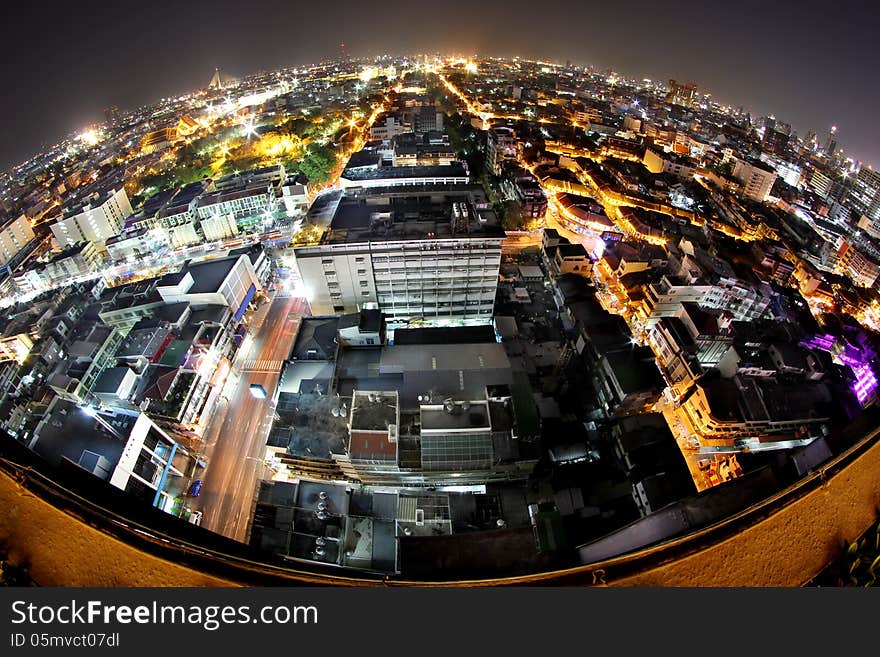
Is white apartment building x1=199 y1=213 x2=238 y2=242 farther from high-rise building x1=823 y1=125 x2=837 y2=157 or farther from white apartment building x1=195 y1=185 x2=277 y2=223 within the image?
high-rise building x1=823 y1=125 x2=837 y2=157

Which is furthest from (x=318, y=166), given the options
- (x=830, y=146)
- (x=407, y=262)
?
(x=830, y=146)

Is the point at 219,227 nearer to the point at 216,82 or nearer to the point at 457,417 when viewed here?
the point at 457,417

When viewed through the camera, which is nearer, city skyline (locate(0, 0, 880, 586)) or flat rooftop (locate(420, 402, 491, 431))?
city skyline (locate(0, 0, 880, 586))

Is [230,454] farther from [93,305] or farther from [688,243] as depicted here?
[688,243]

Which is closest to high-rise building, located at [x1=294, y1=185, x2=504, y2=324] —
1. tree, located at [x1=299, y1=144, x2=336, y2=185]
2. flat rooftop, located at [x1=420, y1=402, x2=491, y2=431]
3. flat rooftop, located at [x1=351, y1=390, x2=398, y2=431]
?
flat rooftop, located at [x1=351, y1=390, x2=398, y2=431]

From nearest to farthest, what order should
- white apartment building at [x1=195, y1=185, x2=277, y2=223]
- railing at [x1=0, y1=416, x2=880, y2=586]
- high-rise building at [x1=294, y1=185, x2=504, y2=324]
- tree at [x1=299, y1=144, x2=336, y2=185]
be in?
railing at [x1=0, y1=416, x2=880, y2=586] < high-rise building at [x1=294, y1=185, x2=504, y2=324] < white apartment building at [x1=195, y1=185, x2=277, y2=223] < tree at [x1=299, y1=144, x2=336, y2=185]

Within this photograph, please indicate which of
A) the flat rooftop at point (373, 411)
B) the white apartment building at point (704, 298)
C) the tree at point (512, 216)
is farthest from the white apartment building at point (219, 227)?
the white apartment building at point (704, 298)
